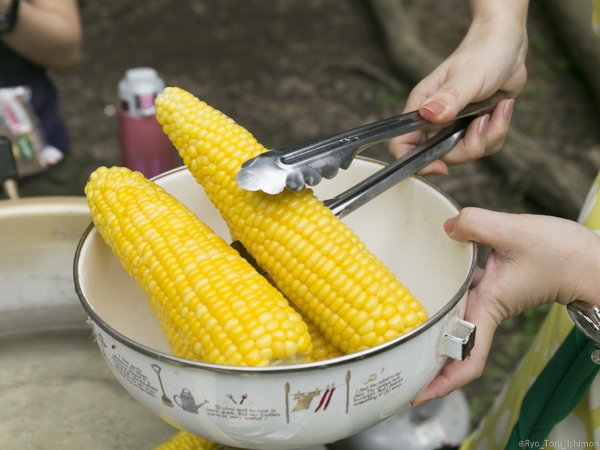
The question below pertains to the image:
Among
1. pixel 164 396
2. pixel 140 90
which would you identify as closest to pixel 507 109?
pixel 164 396

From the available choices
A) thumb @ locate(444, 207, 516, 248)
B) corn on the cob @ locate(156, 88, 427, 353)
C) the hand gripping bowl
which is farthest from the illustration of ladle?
thumb @ locate(444, 207, 516, 248)

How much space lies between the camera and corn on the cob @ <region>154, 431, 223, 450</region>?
0.86 m

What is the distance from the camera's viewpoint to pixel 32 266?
3.64 ft

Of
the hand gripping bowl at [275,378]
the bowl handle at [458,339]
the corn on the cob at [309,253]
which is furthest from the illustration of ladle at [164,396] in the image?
the bowl handle at [458,339]

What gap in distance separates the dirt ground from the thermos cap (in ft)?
4.61

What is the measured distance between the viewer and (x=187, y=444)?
861mm

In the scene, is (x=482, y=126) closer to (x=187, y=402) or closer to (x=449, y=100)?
(x=449, y=100)

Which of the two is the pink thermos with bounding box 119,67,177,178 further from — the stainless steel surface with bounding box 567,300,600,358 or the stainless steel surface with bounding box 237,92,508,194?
the stainless steel surface with bounding box 567,300,600,358

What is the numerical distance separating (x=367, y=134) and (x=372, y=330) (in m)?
0.26

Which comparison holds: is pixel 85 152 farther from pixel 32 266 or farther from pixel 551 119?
pixel 551 119

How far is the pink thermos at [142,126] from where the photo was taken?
156 cm

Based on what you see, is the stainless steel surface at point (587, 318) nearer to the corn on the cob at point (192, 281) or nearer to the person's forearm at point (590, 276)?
the person's forearm at point (590, 276)

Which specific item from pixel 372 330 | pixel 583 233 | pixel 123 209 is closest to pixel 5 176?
pixel 123 209

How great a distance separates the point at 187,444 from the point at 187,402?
27 centimetres
